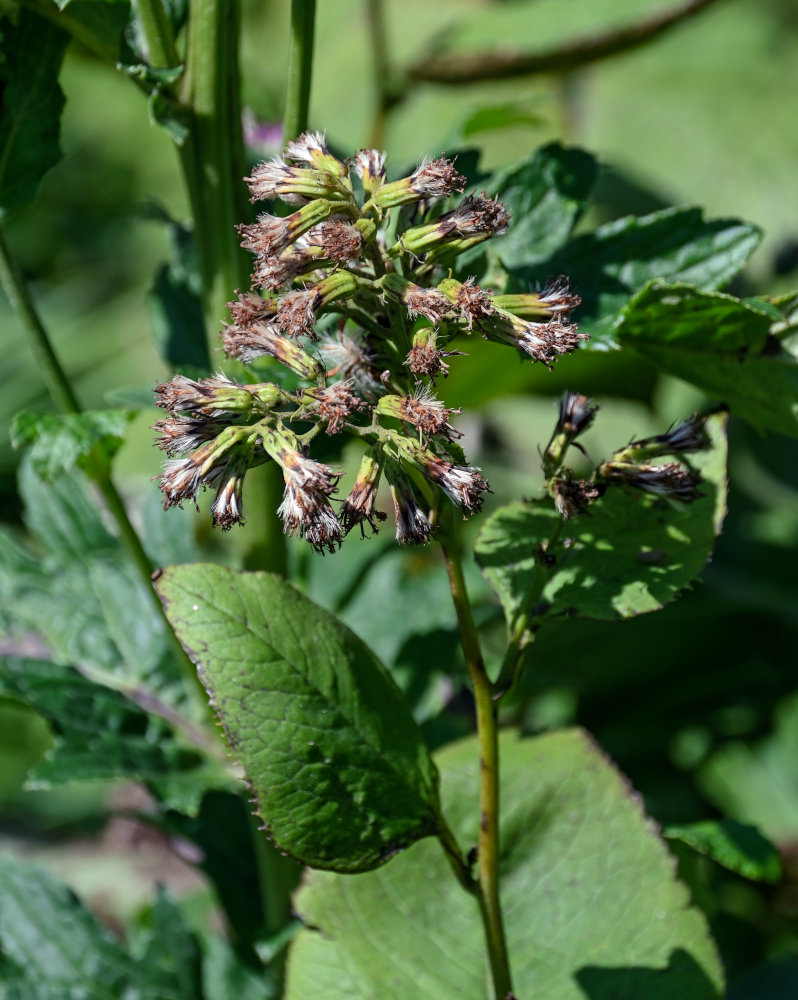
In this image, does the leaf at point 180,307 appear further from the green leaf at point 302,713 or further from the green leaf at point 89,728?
the green leaf at point 302,713

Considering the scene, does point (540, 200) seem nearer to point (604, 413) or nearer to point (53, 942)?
point (53, 942)

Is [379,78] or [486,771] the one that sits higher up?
[379,78]

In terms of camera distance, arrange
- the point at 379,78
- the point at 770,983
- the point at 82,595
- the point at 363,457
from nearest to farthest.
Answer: the point at 363,457, the point at 770,983, the point at 82,595, the point at 379,78

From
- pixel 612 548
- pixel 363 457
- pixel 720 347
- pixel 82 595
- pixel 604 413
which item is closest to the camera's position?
pixel 363 457

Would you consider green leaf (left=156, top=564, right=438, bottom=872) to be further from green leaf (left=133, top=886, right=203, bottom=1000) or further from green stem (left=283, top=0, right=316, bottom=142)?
green leaf (left=133, top=886, right=203, bottom=1000)

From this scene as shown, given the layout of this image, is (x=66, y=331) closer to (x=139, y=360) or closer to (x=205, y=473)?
(x=139, y=360)

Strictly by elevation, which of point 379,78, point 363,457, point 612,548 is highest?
point 379,78

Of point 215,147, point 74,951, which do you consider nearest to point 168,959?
point 74,951
